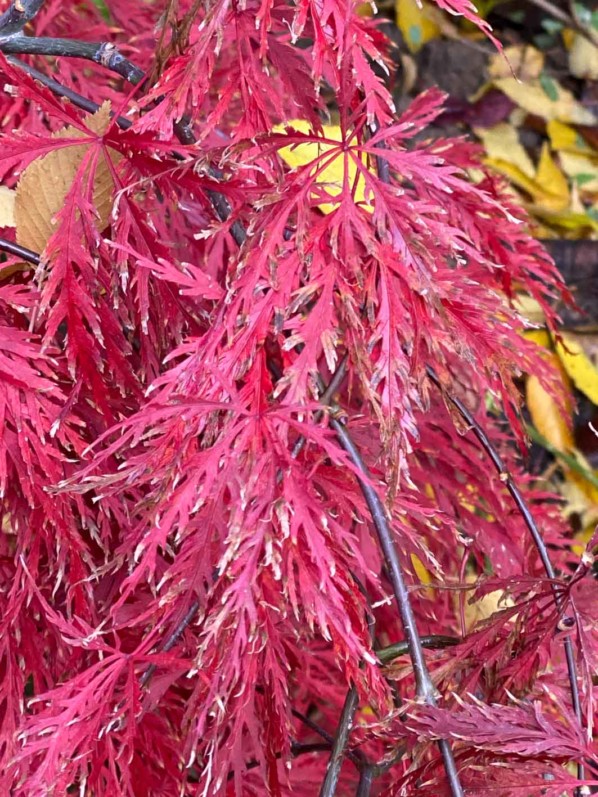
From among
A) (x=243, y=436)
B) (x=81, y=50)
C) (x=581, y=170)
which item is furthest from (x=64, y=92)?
(x=581, y=170)

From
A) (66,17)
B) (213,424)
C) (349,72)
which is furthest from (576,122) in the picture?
(213,424)

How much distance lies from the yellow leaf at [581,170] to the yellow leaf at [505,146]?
78mm

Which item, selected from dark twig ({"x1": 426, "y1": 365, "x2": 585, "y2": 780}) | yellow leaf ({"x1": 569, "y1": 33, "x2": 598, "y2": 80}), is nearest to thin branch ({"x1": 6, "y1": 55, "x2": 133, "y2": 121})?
dark twig ({"x1": 426, "y1": 365, "x2": 585, "y2": 780})

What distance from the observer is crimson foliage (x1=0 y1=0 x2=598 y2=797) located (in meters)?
0.36

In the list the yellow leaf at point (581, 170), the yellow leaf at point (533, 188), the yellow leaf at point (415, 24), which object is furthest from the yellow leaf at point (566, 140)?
the yellow leaf at point (415, 24)

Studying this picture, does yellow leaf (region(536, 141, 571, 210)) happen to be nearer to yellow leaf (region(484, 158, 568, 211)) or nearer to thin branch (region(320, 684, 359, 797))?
yellow leaf (region(484, 158, 568, 211))

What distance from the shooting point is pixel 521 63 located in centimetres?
181

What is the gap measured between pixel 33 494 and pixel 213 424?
12 cm

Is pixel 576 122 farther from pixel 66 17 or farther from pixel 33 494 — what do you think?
pixel 33 494

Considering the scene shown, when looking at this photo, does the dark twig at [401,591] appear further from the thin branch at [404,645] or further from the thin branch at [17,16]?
the thin branch at [17,16]

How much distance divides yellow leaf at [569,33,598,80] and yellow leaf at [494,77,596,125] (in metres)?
0.06

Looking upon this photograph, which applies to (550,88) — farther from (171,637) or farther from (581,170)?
(171,637)

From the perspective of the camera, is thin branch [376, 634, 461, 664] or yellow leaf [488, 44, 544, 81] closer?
thin branch [376, 634, 461, 664]

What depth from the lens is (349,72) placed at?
1.30 feet
